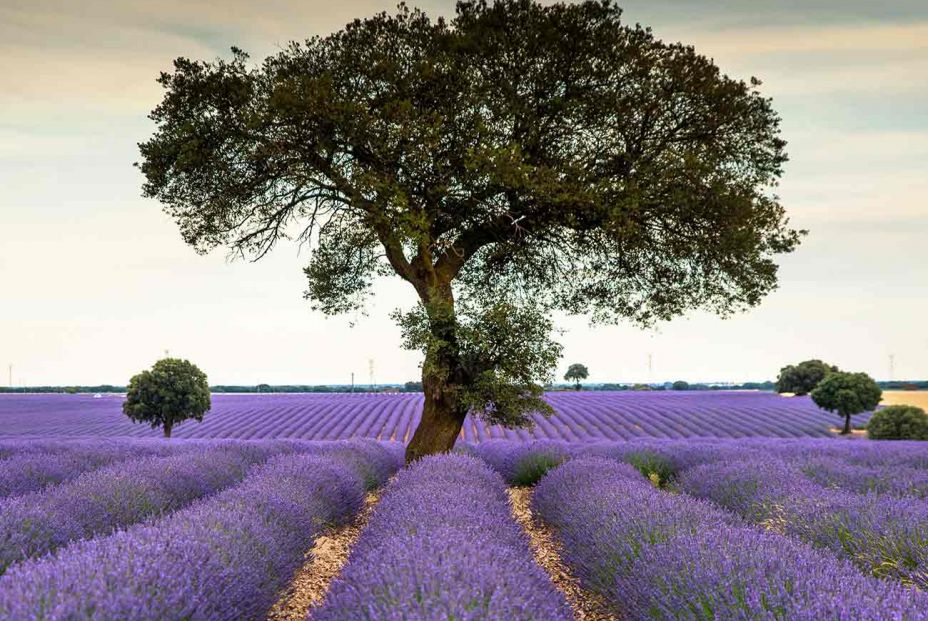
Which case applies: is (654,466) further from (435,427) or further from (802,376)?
(802,376)

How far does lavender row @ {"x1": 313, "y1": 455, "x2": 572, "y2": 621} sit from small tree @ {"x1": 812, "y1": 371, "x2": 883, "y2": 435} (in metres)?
26.2

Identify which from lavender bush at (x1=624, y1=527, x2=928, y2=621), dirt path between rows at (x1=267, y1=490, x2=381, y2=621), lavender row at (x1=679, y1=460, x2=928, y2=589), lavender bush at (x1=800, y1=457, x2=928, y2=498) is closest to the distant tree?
lavender bush at (x1=800, y1=457, x2=928, y2=498)

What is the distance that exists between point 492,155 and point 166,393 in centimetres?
1845

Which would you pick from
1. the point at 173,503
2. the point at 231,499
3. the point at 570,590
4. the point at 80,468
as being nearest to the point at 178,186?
the point at 80,468

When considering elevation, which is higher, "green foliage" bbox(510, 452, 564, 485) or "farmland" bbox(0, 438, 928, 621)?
"farmland" bbox(0, 438, 928, 621)

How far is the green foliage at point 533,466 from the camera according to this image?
10703 millimetres

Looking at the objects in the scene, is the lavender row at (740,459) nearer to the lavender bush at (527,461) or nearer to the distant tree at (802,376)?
the lavender bush at (527,461)

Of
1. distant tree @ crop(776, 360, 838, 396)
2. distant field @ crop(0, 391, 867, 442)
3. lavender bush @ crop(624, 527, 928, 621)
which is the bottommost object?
distant field @ crop(0, 391, 867, 442)

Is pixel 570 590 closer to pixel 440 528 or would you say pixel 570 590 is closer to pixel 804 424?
pixel 440 528

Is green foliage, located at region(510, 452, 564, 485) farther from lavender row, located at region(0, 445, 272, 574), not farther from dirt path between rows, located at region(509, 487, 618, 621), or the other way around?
lavender row, located at region(0, 445, 272, 574)

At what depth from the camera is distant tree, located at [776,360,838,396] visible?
39.7 m

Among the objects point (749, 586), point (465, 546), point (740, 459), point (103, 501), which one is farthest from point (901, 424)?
point (103, 501)

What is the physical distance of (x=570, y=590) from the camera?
5.12m

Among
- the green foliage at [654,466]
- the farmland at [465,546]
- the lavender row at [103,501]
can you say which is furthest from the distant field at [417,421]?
the farmland at [465,546]
